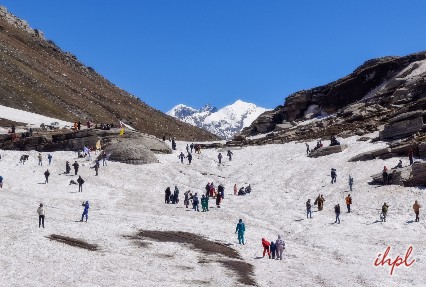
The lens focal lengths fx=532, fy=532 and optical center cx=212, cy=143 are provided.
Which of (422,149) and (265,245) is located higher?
(422,149)

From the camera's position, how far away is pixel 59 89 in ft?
461

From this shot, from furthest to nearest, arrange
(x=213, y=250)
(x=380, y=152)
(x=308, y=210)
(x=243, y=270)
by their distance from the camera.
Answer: (x=380, y=152) → (x=308, y=210) → (x=213, y=250) → (x=243, y=270)

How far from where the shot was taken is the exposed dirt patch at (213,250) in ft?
77.4

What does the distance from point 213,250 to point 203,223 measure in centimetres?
870

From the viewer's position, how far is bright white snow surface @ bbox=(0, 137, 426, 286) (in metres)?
22.7

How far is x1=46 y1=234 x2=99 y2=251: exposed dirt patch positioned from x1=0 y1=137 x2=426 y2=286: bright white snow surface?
0.53m

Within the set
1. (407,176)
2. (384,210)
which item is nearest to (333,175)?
(407,176)

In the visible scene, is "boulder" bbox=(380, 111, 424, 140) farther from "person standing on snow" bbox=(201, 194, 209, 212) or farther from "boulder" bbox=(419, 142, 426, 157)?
"person standing on snow" bbox=(201, 194, 209, 212)

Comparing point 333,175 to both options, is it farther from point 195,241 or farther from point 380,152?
point 195,241

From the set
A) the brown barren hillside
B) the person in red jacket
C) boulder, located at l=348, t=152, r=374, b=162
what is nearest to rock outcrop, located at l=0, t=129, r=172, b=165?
boulder, located at l=348, t=152, r=374, b=162

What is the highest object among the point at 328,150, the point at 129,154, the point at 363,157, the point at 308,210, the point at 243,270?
the point at 328,150

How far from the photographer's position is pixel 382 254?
29234mm

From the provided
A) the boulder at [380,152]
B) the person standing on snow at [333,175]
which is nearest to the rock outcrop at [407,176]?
the person standing on snow at [333,175]

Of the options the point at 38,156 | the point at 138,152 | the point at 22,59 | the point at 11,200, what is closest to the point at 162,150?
the point at 138,152
